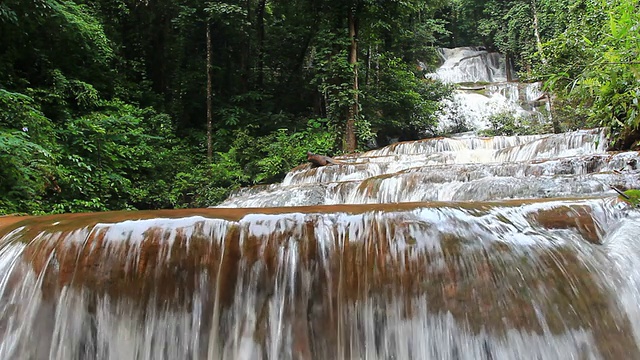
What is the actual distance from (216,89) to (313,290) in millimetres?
13267

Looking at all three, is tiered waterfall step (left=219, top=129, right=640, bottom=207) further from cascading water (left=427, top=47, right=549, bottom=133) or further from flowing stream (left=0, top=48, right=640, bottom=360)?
cascading water (left=427, top=47, right=549, bottom=133)

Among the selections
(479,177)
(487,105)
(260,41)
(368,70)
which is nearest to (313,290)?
(479,177)

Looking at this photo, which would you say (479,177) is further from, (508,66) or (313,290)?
(508,66)

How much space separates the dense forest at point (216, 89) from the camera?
16.9 ft

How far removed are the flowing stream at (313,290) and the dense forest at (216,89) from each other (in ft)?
8.44

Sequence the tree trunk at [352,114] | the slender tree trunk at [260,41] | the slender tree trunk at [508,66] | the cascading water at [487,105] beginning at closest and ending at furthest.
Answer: the tree trunk at [352,114] < the slender tree trunk at [260,41] < the cascading water at [487,105] < the slender tree trunk at [508,66]

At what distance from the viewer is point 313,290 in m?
2.38

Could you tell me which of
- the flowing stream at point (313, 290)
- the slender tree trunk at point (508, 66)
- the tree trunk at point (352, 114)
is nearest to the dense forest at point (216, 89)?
the tree trunk at point (352, 114)

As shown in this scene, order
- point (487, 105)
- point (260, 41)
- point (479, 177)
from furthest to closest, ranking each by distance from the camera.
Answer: point (487, 105) → point (260, 41) → point (479, 177)

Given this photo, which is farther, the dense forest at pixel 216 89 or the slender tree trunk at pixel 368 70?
the slender tree trunk at pixel 368 70

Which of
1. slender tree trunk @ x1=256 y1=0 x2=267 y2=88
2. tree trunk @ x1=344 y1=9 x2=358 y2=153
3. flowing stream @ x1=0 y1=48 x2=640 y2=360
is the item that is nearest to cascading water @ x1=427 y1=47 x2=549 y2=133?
tree trunk @ x1=344 y1=9 x2=358 y2=153

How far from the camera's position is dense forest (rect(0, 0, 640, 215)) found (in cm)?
516

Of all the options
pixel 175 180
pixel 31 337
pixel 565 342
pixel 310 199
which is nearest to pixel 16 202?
pixel 31 337

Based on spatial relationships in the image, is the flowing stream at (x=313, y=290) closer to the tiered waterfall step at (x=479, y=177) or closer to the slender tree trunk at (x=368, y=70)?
the tiered waterfall step at (x=479, y=177)
